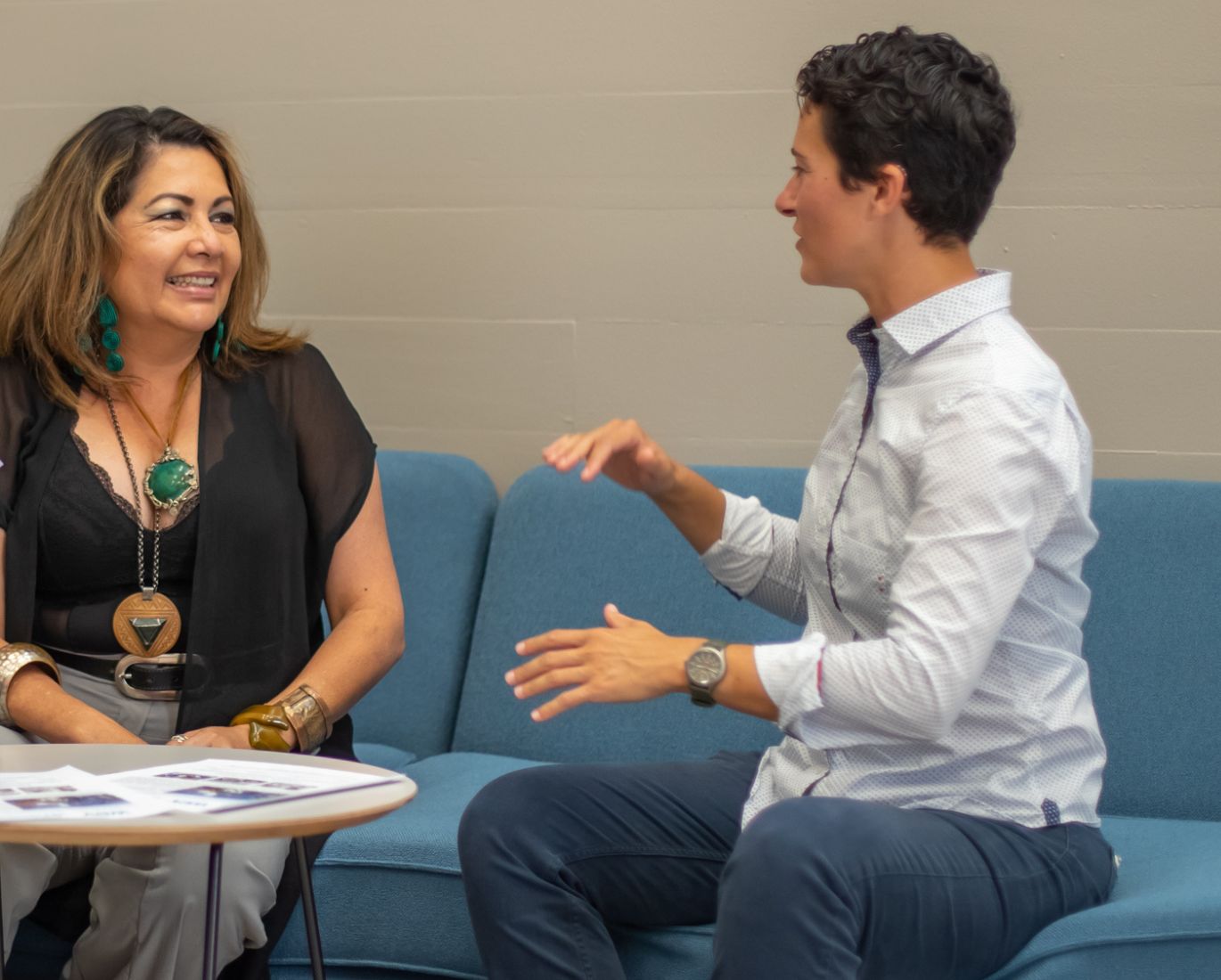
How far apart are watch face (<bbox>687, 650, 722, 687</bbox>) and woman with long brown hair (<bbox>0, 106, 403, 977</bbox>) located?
0.73 meters

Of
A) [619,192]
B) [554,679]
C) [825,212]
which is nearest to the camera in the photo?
[554,679]

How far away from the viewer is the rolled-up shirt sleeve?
2.02 m

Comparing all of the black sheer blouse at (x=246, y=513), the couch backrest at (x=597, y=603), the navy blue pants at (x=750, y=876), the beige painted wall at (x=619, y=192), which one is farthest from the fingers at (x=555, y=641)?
the beige painted wall at (x=619, y=192)

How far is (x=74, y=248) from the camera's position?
2.28m

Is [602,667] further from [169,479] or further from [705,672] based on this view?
[169,479]

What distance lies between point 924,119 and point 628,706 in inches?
46.1

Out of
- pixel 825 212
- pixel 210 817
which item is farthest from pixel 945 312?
pixel 210 817

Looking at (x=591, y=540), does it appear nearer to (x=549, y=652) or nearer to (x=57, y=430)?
(x=57, y=430)

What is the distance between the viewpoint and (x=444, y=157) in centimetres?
299

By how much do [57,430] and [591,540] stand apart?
89 centimetres

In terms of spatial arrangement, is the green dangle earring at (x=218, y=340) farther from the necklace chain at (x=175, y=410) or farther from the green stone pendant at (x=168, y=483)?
the green stone pendant at (x=168, y=483)

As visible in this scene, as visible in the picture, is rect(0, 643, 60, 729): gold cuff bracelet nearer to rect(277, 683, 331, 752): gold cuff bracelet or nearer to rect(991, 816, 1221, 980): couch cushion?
rect(277, 683, 331, 752): gold cuff bracelet

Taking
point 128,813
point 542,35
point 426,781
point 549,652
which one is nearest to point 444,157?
point 542,35

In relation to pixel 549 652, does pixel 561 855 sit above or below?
below
